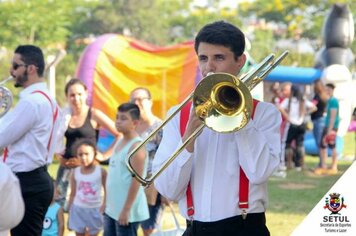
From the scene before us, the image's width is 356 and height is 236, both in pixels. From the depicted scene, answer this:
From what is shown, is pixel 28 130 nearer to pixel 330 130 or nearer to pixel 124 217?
pixel 124 217

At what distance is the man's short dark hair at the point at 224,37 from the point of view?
3262 mm

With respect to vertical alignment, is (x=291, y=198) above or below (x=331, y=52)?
below

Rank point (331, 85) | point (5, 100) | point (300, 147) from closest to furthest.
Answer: point (5, 100) < point (331, 85) < point (300, 147)

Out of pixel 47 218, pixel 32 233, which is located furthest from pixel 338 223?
pixel 47 218

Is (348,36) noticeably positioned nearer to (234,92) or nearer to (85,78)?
(85,78)

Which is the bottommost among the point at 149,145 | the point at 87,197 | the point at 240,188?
the point at 240,188

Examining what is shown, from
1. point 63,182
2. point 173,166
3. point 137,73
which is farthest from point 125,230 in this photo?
point 137,73

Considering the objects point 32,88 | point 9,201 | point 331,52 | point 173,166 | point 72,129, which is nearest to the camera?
Result: point 9,201

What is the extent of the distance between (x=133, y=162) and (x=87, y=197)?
104 cm

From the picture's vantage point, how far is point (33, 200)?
17.1 feet

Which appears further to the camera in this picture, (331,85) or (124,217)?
(331,85)

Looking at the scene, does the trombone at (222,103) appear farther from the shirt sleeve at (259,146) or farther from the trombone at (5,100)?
the trombone at (5,100)

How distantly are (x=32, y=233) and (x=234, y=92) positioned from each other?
2.52 meters

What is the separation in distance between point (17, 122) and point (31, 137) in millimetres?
185
